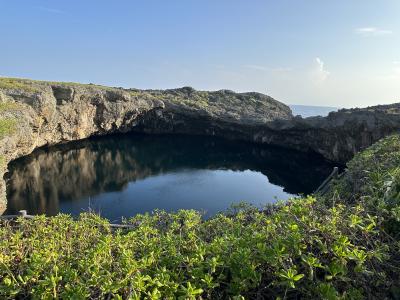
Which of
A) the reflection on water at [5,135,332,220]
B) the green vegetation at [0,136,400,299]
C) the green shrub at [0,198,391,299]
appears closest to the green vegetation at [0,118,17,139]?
the reflection on water at [5,135,332,220]

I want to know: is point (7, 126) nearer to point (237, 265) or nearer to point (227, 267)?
point (227, 267)

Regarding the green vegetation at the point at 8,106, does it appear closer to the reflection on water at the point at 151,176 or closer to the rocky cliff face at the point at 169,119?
the rocky cliff face at the point at 169,119

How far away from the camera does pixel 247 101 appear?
7881 cm

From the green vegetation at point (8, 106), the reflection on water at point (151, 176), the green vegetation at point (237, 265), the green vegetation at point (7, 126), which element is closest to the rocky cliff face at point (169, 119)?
the green vegetation at point (7, 126)

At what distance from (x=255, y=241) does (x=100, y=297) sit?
2.31m

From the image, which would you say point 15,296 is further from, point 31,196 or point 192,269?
point 31,196

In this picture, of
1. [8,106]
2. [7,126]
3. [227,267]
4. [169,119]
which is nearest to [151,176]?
[7,126]

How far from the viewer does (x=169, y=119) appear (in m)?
71.4

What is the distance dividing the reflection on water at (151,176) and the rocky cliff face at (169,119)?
2626 mm

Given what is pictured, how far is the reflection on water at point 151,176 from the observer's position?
2947cm

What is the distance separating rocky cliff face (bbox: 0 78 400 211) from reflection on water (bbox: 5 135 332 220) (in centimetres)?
263

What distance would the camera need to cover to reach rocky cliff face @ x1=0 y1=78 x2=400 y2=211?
125ft

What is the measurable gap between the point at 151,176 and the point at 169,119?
31.7 meters

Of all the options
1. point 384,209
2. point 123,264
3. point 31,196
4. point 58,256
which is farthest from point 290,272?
point 31,196
